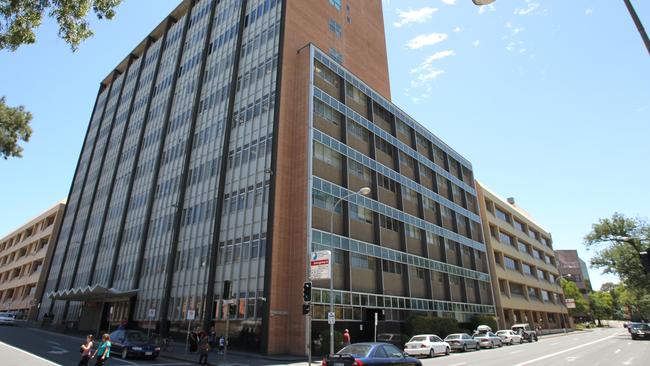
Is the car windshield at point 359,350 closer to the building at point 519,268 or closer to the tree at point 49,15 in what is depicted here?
the tree at point 49,15

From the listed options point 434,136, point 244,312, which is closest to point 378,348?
point 244,312

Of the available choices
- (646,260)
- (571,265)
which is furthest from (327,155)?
(571,265)

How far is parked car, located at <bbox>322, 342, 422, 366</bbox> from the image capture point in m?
12.1

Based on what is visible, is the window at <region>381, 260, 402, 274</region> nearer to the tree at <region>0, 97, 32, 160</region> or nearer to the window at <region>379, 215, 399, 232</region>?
the window at <region>379, 215, 399, 232</region>

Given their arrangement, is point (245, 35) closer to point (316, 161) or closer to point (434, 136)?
point (316, 161)

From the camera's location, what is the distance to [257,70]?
120ft

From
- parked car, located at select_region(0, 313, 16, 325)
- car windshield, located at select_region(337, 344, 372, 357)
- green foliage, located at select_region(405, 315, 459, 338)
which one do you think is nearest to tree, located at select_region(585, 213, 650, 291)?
green foliage, located at select_region(405, 315, 459, 338)

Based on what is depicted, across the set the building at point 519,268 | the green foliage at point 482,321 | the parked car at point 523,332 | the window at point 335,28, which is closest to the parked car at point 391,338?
the green foliage at point 482,321

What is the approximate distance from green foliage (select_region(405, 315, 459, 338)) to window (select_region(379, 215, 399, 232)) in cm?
835

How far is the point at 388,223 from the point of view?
3750 cm

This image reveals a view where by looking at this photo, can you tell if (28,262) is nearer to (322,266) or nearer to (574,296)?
(322,266)

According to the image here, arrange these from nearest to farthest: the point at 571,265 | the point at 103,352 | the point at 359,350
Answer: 1. the point at 359,350
2. the point at 103,352
3. the point at 571,265

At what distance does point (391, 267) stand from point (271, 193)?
1396 cm

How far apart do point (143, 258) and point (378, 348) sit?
1400 inches
